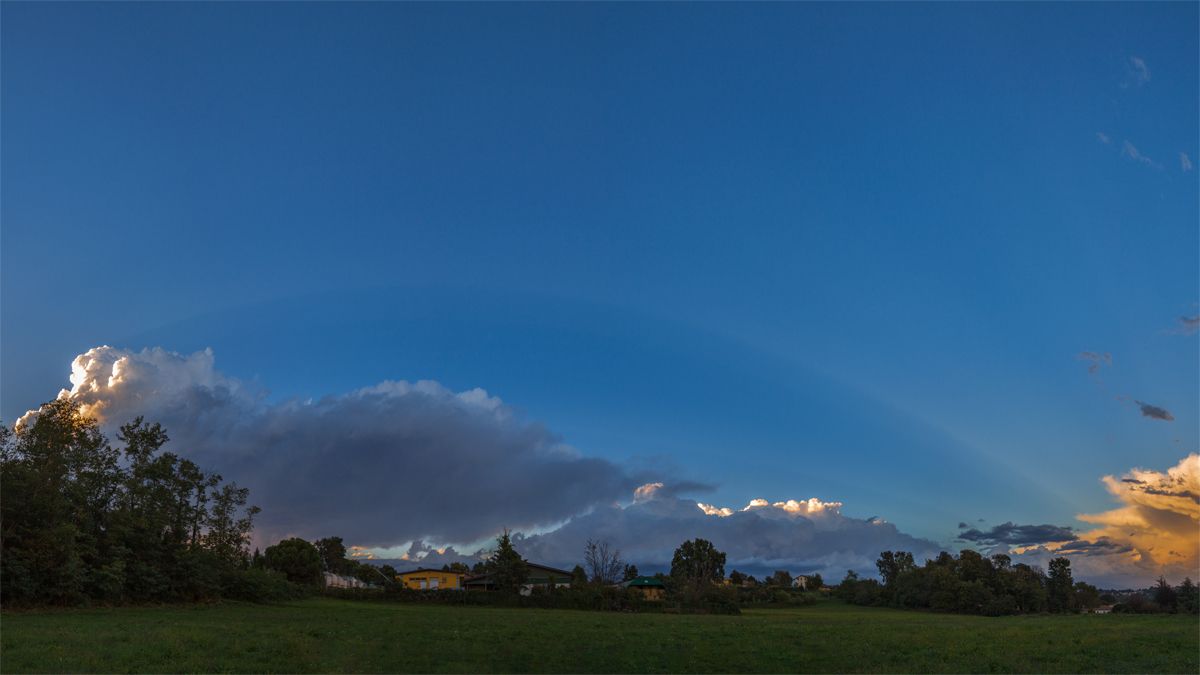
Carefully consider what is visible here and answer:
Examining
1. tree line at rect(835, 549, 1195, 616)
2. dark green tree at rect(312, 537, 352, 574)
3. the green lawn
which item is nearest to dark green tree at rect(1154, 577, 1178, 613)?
tree line at rect(835, 549, 1195, 616)

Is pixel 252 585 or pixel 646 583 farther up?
pixel 252 585

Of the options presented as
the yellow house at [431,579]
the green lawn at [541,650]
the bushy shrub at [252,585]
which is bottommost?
the yellow house at [431,579]

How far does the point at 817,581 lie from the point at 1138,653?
490 ft

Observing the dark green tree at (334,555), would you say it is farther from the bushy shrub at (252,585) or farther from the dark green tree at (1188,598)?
the dark green tree at (1188,598)

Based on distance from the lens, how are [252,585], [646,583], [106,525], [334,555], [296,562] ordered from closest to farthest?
1. [106,525]
2. [252,585]
3. [296,562]
4. [646,583]
5. [334,555]

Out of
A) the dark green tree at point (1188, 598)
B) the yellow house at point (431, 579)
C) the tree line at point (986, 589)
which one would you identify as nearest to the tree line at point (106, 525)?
the yellow house at point (431, 579)

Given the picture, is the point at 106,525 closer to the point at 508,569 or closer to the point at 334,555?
the point at 508,569

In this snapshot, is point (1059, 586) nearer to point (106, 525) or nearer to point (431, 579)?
point (431, 579)

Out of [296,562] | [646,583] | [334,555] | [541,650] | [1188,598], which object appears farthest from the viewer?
[334,555]

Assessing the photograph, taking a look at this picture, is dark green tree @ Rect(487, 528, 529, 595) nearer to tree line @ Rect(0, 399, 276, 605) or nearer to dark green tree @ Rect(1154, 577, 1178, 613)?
tree line @ Rect(0, 399, 276, 605)

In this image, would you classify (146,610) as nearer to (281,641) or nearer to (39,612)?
(39,612)

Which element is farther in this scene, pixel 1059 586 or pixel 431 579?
pixel 431 579

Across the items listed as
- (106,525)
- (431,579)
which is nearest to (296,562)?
(431,579)

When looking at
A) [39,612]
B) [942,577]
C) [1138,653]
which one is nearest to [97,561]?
[39,612]
